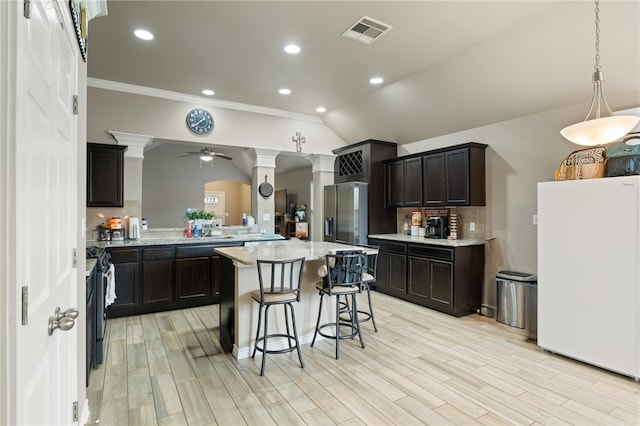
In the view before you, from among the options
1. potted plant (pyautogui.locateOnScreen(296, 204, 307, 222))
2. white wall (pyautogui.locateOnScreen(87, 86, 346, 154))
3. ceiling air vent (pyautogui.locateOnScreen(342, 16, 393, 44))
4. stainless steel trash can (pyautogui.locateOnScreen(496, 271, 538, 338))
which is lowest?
stainless steel trash can (pyautogui.locateOnScreen(496, 271, 538, 338))

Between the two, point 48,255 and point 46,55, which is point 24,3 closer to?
point 46,55

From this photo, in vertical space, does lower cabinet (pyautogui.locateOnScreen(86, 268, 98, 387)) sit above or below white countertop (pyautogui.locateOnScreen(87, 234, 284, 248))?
below

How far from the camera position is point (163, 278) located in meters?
4.50

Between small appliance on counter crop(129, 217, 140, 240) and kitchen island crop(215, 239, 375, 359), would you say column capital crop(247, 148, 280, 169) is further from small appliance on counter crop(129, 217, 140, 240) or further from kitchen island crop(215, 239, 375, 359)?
kitchen island crop(215, 239, 375, 359)

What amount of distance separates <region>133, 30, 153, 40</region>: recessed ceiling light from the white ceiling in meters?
0.07

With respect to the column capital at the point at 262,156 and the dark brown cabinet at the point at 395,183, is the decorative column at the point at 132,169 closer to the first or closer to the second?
the column capital at the point at 262,156

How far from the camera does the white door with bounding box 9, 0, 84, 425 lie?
0.86 metres

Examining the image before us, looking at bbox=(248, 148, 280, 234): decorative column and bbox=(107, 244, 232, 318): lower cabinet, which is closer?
bbox=(107, 244, 232, 318): lower cabinet

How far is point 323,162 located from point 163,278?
141 inches

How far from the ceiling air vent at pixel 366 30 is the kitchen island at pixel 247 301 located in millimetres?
2181

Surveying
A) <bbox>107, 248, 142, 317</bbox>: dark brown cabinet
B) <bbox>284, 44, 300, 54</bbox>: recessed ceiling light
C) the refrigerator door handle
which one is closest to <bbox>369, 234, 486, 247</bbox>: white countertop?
the refrigerator door handle

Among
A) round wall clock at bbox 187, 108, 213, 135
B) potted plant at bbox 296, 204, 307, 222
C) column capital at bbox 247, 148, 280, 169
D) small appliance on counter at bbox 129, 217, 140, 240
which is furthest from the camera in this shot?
potted plant at bbox 296, 204, 307, 222

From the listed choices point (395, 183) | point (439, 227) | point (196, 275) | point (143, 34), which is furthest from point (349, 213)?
point (143, 34)

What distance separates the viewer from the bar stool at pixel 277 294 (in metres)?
2.81
